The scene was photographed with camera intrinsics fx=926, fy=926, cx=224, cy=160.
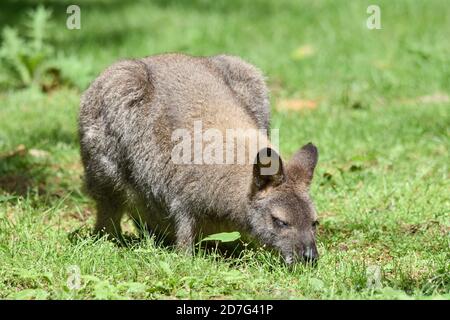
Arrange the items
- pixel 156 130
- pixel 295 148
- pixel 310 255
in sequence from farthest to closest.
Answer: pixel 295 148 < pixel 156 130 < pixel 310 255

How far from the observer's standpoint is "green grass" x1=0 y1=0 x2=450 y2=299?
211 inches

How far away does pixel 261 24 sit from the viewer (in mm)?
13109

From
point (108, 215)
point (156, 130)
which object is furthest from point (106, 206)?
point (156, 130)

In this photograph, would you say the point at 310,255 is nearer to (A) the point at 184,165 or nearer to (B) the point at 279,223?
(B) the point at 279,223

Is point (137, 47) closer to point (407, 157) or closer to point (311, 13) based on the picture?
point (311, 13)

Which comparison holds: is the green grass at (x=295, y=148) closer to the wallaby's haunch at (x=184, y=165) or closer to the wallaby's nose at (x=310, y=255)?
the wallaby's nose at (x=310, y=255)

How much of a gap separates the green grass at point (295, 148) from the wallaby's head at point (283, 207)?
0.13 metres

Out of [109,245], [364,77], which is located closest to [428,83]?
[364,77]

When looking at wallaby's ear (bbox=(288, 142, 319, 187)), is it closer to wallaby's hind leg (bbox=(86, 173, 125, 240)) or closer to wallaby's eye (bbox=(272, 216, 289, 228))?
wallaby's eye (bbox=(272, 216, 289, 228))

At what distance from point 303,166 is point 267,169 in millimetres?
324

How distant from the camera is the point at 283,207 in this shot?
5.76 meters

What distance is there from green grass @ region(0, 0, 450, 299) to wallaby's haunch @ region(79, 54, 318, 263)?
0.86ft

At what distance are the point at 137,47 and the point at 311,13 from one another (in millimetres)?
2819
